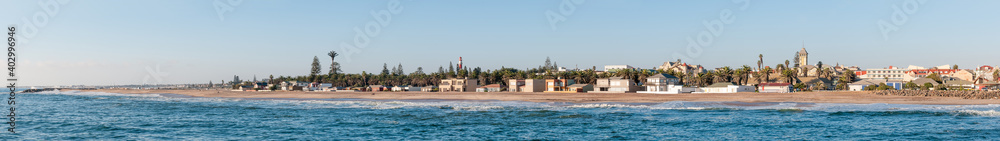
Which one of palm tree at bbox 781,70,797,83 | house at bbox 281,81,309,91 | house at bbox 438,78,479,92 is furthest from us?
house at bbox 281,81,309,91

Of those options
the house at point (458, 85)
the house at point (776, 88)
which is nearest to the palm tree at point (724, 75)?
the house at point (776, 88)

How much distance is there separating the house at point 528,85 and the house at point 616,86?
439 inches

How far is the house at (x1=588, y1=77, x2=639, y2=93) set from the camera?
99.5 meters

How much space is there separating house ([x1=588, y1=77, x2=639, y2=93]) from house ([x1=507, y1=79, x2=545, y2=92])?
36.5 ft

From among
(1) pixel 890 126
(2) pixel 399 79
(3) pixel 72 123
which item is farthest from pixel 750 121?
(2) pixel 399 79

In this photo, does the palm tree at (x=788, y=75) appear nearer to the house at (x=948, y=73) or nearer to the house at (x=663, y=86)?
the house at (x=663, y=86)

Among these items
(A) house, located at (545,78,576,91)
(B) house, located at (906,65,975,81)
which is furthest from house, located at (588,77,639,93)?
(B) house, located at (906,65,975,81)

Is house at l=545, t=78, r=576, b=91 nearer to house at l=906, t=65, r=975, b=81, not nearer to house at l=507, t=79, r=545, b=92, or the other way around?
house at l=507, t=79, r=545, b=92

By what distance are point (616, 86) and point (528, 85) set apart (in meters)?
17.0

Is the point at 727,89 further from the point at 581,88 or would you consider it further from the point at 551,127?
the point at 551,127

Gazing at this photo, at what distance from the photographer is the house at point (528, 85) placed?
358ft

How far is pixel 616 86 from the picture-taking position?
10050 cm

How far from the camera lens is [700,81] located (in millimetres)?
119125

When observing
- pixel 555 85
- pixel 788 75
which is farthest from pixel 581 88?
pixel 788 75
